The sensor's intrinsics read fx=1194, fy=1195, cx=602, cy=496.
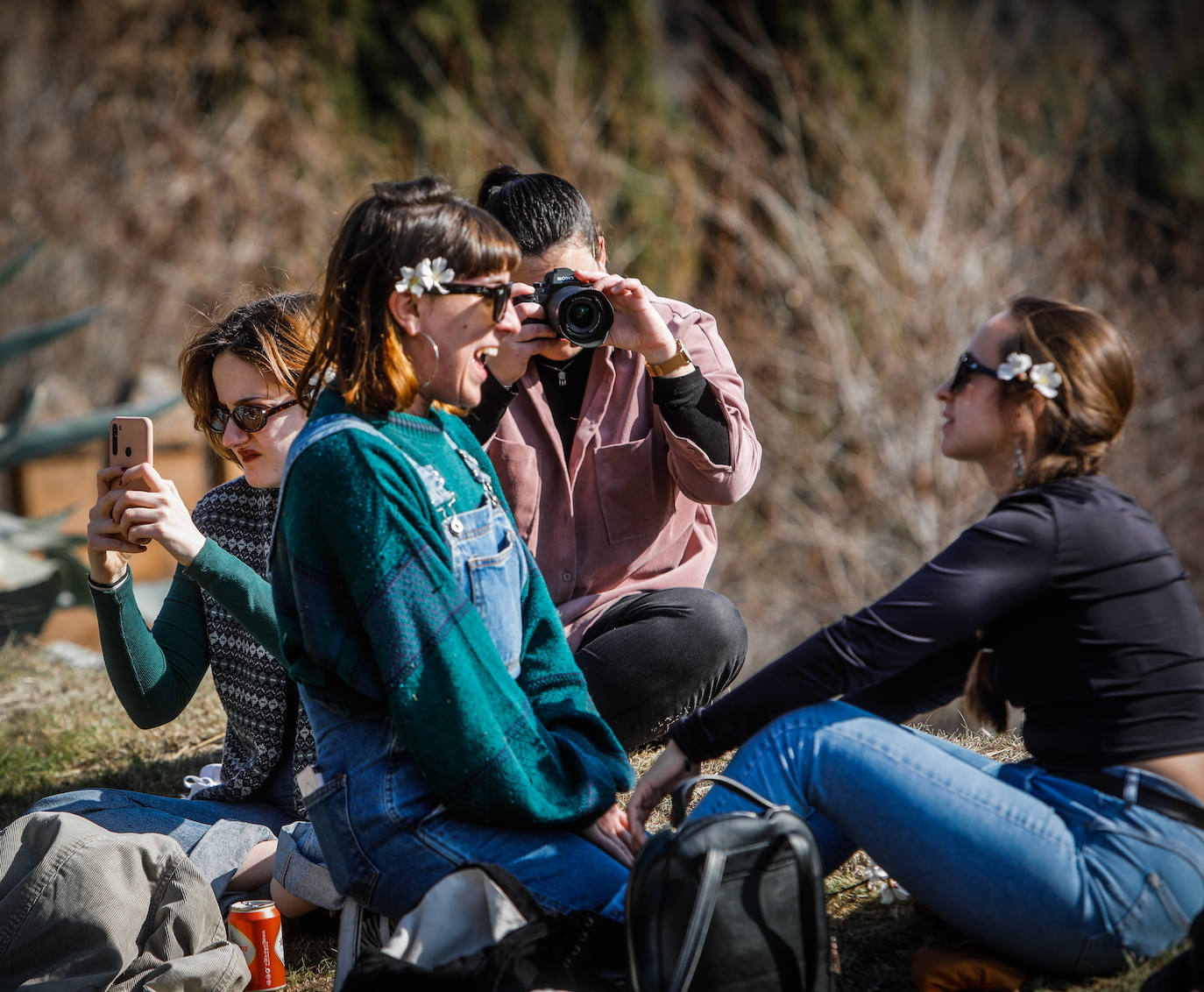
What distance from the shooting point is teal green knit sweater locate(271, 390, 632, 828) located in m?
1.88

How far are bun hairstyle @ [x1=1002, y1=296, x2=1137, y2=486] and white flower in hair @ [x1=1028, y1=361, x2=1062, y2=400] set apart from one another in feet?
0.04

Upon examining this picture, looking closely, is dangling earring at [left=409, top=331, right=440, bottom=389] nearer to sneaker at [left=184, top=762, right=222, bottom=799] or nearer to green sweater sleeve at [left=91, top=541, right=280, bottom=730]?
green sweater sleeve at [left=91, top=541, right=280, bottom=730]

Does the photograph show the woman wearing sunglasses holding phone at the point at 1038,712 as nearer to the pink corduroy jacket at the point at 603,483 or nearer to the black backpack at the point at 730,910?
the black backpack at the point at 730,910

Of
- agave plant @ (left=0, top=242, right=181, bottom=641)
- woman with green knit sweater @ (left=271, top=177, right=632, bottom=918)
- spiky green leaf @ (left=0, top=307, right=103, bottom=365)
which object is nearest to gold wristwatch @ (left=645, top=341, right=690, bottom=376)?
woman with green knit sweater @ (left=271, top=177, right=632, bottom=918)

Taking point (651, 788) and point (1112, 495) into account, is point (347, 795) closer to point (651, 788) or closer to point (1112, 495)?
point (651, 788)

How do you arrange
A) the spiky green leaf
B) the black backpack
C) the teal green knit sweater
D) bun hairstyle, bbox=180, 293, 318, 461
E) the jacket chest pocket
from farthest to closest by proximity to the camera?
the spiky green leaf, the jacket chest pocket, bun hairstyle, bbox=180, 293, 318, 461, the teal green knit sweater, the black backpack

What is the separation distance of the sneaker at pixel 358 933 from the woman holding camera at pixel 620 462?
2.79 ft

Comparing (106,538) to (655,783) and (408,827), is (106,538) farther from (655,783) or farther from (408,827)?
(655,783)

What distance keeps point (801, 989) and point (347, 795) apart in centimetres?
78

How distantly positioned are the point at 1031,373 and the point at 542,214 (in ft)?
4.11

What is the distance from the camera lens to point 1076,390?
196cm

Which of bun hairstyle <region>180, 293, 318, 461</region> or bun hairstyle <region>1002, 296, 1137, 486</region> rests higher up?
bun hairstyle <region>180, 293, 318, 461</region>

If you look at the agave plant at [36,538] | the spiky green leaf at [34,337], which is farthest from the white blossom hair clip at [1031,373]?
the spiky green leaf at [34,337]

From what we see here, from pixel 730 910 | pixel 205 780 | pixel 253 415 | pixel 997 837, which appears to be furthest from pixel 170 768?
pixel 997 837
